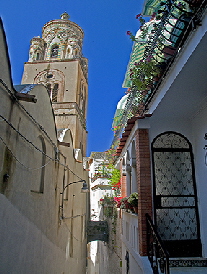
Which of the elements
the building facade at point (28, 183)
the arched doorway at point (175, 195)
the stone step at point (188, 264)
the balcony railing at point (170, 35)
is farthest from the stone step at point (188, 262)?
the balcony railing at point (170, 35)

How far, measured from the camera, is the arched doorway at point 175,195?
5.56 meters

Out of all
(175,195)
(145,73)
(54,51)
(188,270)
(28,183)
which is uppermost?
(54,51)

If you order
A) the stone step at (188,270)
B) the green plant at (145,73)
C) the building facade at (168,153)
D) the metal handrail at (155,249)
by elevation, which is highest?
the green plant at (145,73)

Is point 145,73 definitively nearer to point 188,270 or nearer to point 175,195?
point 175,195

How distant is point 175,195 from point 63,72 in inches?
742

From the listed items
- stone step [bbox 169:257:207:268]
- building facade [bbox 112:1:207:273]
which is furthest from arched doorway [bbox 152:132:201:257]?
stone step [bbox 169:257:207:268]

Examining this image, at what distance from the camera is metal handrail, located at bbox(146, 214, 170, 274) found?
13.6ft

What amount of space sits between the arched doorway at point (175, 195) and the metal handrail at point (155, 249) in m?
0.53

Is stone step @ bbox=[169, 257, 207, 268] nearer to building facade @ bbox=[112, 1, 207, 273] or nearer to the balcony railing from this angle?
building facade @ bbox=[112, 1, 207, 273]

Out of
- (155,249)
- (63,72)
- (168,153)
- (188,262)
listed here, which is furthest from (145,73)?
(63,72)

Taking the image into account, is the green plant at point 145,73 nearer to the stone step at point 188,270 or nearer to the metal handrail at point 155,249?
the metal handrail at point 155,249

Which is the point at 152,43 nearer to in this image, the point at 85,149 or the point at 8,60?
the point at 8,60

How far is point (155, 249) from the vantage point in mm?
4449

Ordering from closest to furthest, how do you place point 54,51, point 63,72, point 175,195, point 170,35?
point 170,35
point 175,195
point 63,72
point 54,51
